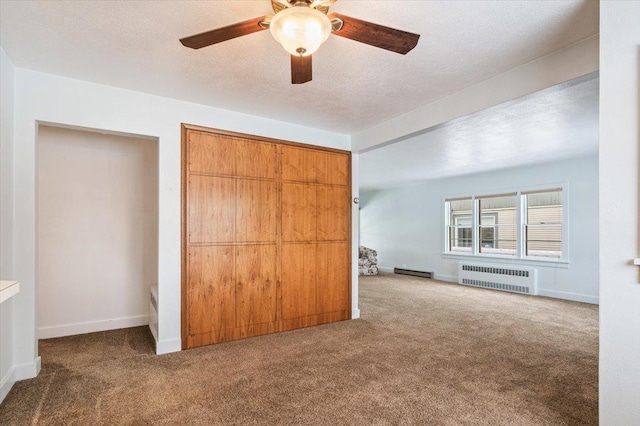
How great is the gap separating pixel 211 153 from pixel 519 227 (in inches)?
243

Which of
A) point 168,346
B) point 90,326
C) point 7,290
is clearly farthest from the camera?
point 90,326

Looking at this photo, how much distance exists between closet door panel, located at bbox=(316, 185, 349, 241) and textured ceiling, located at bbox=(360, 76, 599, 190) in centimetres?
120

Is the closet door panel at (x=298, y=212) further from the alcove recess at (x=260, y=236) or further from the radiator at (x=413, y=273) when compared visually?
the radiator at (x=413, y=273)

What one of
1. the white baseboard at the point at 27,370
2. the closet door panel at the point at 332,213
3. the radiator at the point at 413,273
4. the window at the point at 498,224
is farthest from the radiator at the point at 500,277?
the white baseboard at the point at 27,370

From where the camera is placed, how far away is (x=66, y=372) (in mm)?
2855

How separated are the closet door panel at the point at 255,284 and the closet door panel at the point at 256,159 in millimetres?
832

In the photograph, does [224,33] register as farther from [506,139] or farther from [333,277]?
[506,139]

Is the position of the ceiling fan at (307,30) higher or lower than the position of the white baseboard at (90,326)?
higher

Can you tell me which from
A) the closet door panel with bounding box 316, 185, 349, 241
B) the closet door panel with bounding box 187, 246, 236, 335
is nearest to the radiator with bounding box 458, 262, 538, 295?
the closet door panel with bounding box 316, 185, 349, 241

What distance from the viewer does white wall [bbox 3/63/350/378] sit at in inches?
108

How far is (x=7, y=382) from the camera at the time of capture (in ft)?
8.18

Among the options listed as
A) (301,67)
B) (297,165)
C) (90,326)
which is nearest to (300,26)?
(301,67)

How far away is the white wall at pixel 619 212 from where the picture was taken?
68.7 inches

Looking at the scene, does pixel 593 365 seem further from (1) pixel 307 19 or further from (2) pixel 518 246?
(2) pixel 518 246
